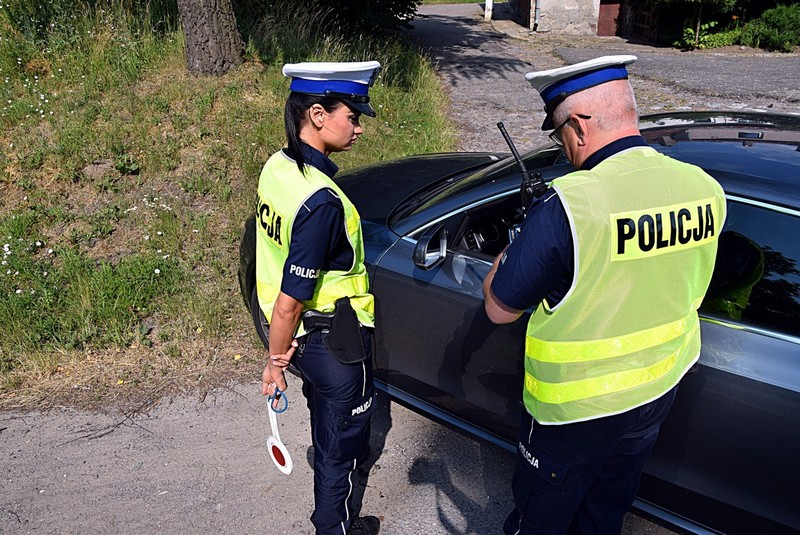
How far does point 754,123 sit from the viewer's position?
2.76 meters

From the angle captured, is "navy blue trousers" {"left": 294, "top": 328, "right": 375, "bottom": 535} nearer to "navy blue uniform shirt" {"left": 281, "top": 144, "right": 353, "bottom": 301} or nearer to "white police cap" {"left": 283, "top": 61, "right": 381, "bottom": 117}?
"navy blue uniform shirt" {"left": 281, "top": 144, "right": 353, "bottom": 301}

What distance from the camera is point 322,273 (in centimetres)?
214

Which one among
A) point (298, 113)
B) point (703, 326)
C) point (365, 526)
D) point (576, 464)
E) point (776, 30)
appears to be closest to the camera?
point (576, 464)

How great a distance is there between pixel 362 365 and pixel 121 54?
6.24m

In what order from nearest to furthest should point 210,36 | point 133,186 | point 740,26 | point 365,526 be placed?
point 365,526, point 133,186, point 210,36, point 740,26

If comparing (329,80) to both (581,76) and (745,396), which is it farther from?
(745,396)

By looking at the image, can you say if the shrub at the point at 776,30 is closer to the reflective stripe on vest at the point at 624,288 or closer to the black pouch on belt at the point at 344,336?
the reflective stripe on vest at the point at 624,288

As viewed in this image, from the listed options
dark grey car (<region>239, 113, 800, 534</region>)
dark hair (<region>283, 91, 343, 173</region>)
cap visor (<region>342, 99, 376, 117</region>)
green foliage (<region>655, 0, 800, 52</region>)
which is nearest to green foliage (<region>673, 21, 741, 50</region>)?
green foliage (<region>655, 0, 800, 52</region>)

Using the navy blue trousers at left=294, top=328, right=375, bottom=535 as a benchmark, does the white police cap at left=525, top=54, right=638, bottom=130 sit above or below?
above

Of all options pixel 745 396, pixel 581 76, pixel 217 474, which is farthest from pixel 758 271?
pixel 217 474

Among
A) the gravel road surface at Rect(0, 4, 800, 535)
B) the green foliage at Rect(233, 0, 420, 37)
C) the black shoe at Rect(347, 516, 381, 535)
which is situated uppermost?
the green foliage at Rect(233, 0, 420, 37)

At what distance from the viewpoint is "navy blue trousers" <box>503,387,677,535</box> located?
1771 millimetres

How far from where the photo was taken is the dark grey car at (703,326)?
6.89ft

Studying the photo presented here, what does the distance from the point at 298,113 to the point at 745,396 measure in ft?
5.50
